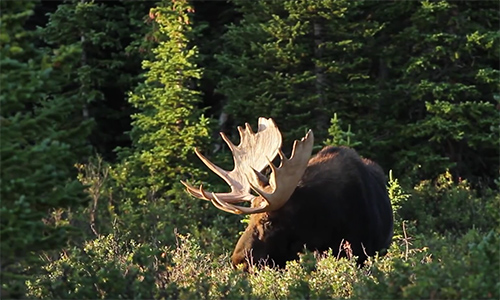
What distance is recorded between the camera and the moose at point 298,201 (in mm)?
9906

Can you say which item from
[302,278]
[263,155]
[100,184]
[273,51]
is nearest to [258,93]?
[273,51]

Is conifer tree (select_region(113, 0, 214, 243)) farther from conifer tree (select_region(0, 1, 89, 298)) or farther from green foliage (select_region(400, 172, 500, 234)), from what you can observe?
conifer tree (select_region(0, 1, 89, 298))

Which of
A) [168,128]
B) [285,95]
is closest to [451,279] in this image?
[168,128]

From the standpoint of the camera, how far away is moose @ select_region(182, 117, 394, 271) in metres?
9.91

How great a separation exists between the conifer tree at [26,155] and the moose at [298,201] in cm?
363

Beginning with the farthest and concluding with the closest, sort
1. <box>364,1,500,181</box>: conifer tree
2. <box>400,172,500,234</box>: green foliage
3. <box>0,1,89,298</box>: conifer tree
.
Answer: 1. <box>364,1,500,181</box>: conifer tree
2. <box>400,172,500,234</box>: green foliage
3. <box>0,1,89,298</box>: conifer tree

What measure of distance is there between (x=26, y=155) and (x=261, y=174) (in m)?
4.60

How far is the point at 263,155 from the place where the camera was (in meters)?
10.6

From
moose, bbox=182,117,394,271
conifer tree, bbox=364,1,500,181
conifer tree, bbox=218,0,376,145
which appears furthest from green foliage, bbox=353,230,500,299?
conifer tree, bbox=364,1,500,181

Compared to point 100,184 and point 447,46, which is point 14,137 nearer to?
point 100,184

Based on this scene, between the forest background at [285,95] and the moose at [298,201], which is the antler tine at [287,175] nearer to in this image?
the moose at [298,201]

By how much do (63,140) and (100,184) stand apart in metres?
9.97

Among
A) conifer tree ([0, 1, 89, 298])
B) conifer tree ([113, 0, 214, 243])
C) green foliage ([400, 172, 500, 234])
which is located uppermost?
conifer tree ([0, 1, 89, 298])

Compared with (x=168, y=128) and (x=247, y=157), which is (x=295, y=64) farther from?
(x=247, y=157)
